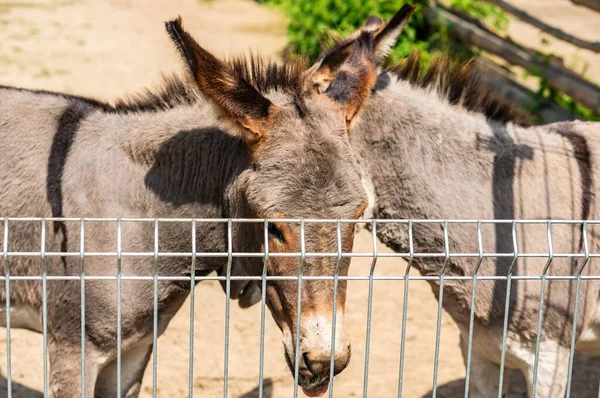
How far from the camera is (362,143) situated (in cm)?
429

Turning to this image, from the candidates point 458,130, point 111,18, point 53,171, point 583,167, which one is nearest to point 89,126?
point 53,171

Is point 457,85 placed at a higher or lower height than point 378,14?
higher

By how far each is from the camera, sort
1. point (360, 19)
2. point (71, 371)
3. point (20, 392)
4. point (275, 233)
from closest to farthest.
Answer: point (275, 233)
point (71, 371)
point (20, 392)
point (360, 19)

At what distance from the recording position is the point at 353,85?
13.0 ft

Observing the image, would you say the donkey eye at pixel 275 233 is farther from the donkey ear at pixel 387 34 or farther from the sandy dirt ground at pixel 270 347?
the sandy dirt ground at pixel 270 347

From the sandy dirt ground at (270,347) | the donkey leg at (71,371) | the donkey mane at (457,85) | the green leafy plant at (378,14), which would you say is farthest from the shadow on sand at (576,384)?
the green leafy plant at (378,14)

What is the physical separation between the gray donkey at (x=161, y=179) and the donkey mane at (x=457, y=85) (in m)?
0.45

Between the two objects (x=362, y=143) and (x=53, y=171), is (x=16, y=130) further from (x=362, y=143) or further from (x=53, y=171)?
(x=362, y=143)

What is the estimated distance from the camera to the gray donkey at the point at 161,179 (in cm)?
360

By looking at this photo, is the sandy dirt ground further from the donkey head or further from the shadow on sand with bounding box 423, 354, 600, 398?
the donkey head

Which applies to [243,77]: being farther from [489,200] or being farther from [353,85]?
[489,200]

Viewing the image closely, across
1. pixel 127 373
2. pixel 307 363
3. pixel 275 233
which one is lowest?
pixel 127 373

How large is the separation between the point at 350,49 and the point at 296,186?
4.32 ft

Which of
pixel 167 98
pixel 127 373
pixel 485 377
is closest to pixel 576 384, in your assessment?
pixel 485 377
